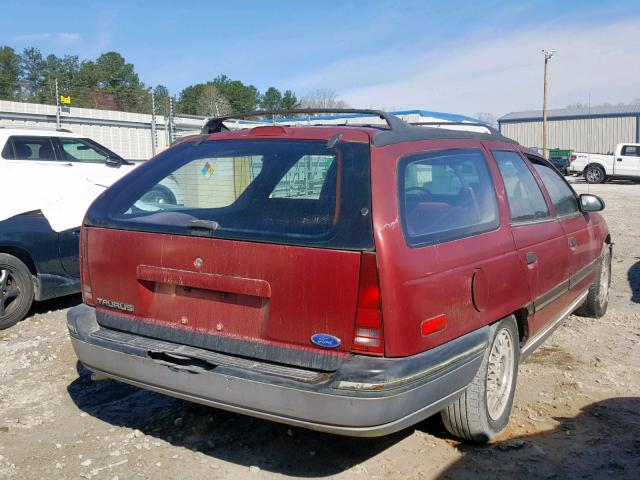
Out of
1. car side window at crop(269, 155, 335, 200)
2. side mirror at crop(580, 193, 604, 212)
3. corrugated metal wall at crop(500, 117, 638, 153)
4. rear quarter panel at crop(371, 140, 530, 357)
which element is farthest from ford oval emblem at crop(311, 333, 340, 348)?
corrugated metal wall at crop(500, 117, 638, 153)

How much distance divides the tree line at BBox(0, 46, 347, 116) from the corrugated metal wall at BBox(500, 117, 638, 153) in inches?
895

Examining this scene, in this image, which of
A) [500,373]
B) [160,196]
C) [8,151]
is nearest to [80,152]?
[8,151]

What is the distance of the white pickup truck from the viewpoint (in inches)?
1129

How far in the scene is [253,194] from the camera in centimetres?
333

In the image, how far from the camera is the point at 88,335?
341 cm

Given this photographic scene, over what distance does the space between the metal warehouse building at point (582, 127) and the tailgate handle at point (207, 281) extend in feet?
193

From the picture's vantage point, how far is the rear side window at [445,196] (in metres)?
3.00

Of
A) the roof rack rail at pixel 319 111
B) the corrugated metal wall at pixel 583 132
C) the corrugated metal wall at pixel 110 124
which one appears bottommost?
the roof rack rail at pixel 319 111

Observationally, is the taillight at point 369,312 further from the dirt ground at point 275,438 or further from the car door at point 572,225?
the car door at point 572,225

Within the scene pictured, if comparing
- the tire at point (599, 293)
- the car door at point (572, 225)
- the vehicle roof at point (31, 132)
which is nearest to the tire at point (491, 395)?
the car door at point (572, 225)

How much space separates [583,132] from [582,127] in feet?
1.48

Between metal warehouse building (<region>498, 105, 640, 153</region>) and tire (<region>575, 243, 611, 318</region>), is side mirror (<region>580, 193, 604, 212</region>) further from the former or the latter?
metal warehouse building (<region>498, 105, 640, 153</region>)

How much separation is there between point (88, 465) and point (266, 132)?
1.94m

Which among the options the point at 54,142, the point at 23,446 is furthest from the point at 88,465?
the point at 54,142
